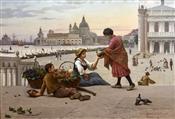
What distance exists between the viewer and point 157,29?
3.35m

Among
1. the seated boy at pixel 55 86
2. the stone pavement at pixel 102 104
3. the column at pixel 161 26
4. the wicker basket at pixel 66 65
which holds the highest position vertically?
the column at pixel 161 26

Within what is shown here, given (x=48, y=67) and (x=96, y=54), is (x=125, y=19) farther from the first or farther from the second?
(x=48, y=67)

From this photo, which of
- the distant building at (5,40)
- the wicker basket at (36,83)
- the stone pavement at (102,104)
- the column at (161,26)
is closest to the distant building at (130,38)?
the column at (161,26)

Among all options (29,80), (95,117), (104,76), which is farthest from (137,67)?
(29,80)

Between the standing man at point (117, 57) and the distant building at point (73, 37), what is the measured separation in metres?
0.11

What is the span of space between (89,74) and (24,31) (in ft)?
1.68

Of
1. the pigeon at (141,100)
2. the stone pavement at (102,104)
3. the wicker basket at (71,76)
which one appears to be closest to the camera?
the stone pavement at (102,104)

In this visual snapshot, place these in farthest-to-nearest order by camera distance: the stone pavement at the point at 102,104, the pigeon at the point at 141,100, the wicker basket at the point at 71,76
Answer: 1. the wicker basket at the point at 71,76
2. the pigeon at the point at 141,100
3. the stone pavement at the point at 102,104

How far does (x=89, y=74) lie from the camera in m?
3.29

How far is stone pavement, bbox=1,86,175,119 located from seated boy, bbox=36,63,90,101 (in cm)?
3

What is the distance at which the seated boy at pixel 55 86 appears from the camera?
3.19 metres

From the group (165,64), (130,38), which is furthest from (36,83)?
(165,64)

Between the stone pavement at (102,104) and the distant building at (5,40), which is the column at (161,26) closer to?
the stone pavement at (102,104)

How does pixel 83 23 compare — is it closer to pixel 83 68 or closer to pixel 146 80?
pixel 83 68
